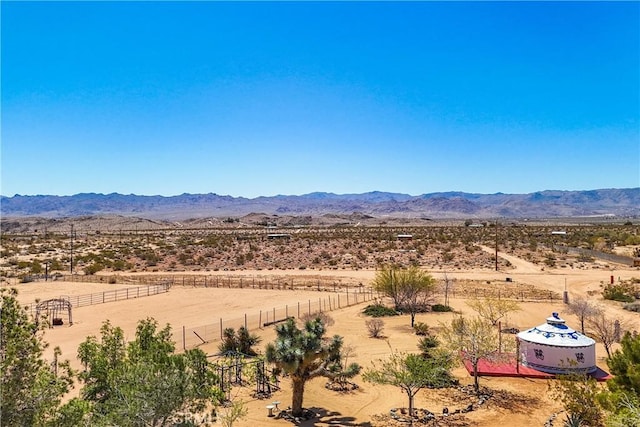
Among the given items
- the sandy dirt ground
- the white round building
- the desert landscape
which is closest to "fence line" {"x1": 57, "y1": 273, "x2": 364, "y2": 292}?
the desert landscape

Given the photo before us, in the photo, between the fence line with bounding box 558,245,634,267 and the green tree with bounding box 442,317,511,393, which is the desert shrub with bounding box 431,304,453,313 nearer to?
the green tree with bounding box 442,317,511,393

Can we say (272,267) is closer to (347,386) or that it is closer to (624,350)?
(347,386)

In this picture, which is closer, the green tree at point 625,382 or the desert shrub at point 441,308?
the green tree at point 625,382

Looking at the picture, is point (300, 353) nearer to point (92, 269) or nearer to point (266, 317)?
point (266, 317)

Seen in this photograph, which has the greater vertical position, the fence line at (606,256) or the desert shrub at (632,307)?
the fence line at (606,256)

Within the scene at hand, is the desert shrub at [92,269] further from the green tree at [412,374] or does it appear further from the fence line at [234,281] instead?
the green tree at [412,374]

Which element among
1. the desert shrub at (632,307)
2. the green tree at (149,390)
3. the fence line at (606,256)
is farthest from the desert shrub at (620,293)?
the green tree at (149,390)
